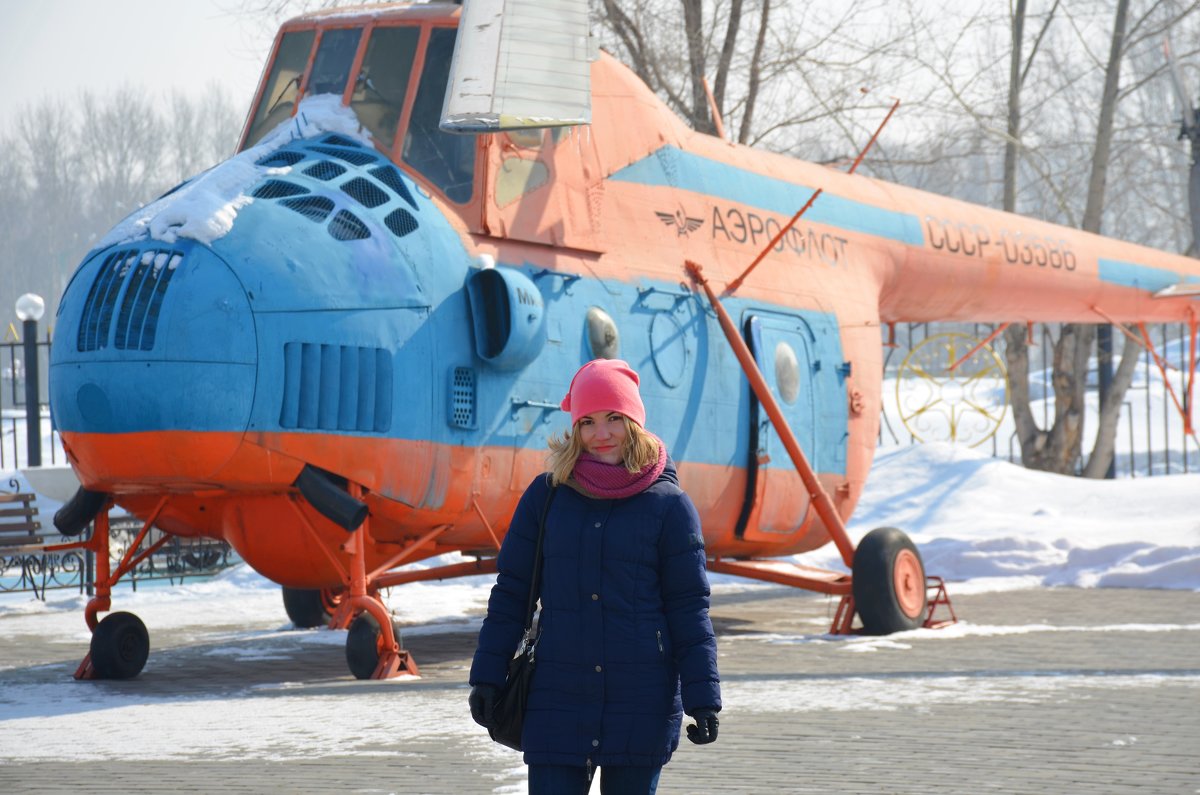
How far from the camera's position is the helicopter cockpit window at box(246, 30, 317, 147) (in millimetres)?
10242

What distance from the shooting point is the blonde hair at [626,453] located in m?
4.36

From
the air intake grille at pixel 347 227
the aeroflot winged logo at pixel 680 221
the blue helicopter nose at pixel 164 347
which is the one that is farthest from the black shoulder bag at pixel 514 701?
the aeroflot winged logo at pixel 680 221

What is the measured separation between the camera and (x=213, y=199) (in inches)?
337

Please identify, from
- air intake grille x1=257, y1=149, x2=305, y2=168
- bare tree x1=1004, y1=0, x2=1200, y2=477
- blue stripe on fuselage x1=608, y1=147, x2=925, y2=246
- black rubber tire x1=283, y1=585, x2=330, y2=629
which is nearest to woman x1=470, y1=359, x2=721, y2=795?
air intake grille x1=257, y1=149, x2=305, y2=168

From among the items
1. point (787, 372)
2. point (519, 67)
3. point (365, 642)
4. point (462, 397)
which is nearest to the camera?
point (365, 642)

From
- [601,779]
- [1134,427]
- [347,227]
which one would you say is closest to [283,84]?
[347,227]

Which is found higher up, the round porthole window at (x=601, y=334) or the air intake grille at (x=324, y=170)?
the air intake grille at (x=324, y=170)

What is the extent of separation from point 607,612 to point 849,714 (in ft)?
12.2

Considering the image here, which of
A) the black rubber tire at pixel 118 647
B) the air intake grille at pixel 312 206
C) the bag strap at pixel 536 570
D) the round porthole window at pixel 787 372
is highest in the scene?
the air intake grille at pixel 312 206

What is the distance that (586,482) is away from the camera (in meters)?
4.36

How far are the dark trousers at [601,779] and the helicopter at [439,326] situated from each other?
4551 mm

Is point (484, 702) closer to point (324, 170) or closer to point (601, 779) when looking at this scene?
point (601, 779)

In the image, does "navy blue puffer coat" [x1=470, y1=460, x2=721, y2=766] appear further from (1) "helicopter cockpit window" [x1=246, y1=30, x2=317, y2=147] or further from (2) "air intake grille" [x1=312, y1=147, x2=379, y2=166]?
(1) "helicopter cockpit window" [x1=246, y1=30, x2=317, y2=147]

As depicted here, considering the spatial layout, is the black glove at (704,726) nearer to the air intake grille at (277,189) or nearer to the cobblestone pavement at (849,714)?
the cobblestone pavement at (849,714)
